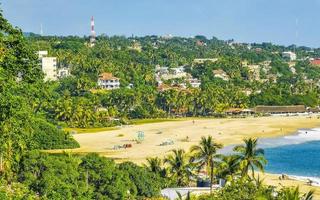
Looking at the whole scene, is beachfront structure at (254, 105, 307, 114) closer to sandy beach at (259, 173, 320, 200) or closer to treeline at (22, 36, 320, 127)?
treeline at (22, 36, 320, 127)

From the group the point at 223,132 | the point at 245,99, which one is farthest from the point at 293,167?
the point at 245,99

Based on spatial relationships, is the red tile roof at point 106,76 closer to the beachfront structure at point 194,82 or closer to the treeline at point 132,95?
the treeline at point 132,95

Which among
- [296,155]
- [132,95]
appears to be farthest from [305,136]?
[132,95]

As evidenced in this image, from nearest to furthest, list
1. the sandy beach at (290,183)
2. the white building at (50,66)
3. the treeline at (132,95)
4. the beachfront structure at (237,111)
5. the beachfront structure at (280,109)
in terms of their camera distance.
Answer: the sandy beach at (290,183) → the treeline at (132,95) → the beachfront structure at (237,111) → the beachfront structure at (280,109) → the white building at (50,66)

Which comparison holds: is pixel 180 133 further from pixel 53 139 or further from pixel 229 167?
pixel 229 167

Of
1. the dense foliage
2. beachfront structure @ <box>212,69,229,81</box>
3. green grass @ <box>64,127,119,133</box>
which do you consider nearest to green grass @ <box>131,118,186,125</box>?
the dense foliage

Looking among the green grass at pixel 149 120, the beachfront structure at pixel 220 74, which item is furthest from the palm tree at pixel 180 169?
the beachfront structure at pixel 220 74

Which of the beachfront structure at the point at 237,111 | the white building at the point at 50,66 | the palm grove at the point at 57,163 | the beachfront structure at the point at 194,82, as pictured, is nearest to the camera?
the palm grove at the point at 57,163
